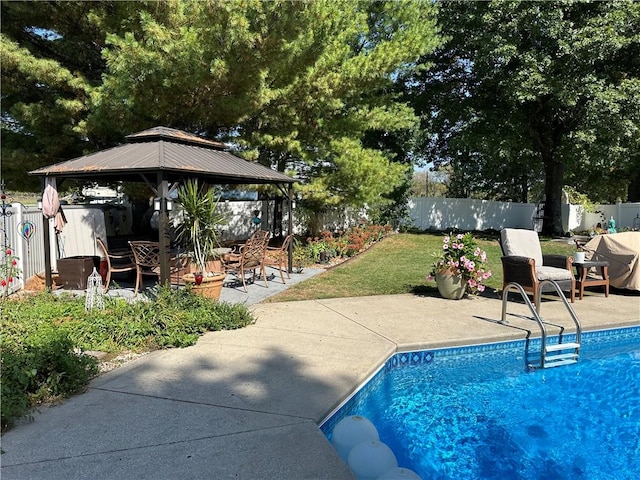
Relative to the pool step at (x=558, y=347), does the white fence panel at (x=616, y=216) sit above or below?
above

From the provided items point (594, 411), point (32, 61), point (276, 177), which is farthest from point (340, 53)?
point (594, 411)

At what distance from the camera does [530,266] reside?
23.1 feet

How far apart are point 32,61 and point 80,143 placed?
229 cm

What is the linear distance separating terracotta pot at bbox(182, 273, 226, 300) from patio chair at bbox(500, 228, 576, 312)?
4.44m

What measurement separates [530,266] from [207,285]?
494cm

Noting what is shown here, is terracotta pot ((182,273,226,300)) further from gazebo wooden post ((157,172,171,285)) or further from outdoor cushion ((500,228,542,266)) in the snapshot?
outdoor cushion ((500,228,542,266))

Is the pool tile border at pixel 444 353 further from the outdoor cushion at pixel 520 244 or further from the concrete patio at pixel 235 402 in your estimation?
the outdoor cushion at pixel 520 244

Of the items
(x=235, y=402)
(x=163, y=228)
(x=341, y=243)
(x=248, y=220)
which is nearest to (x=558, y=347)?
(x=235, y=402)

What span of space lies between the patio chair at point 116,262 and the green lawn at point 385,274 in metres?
2.76

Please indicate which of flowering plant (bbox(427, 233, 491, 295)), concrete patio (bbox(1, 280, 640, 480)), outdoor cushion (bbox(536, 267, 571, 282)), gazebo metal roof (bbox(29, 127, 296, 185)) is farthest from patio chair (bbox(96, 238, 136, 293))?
outdoor cushion (bbox(536, 267, 571, 282))

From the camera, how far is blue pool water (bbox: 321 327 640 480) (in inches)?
141

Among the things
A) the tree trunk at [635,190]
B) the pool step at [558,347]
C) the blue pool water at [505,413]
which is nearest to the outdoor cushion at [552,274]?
the blue pool water at [505,413]

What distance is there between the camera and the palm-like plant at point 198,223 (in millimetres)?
6953

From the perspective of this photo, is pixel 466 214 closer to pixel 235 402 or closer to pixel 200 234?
pixel 200 234
